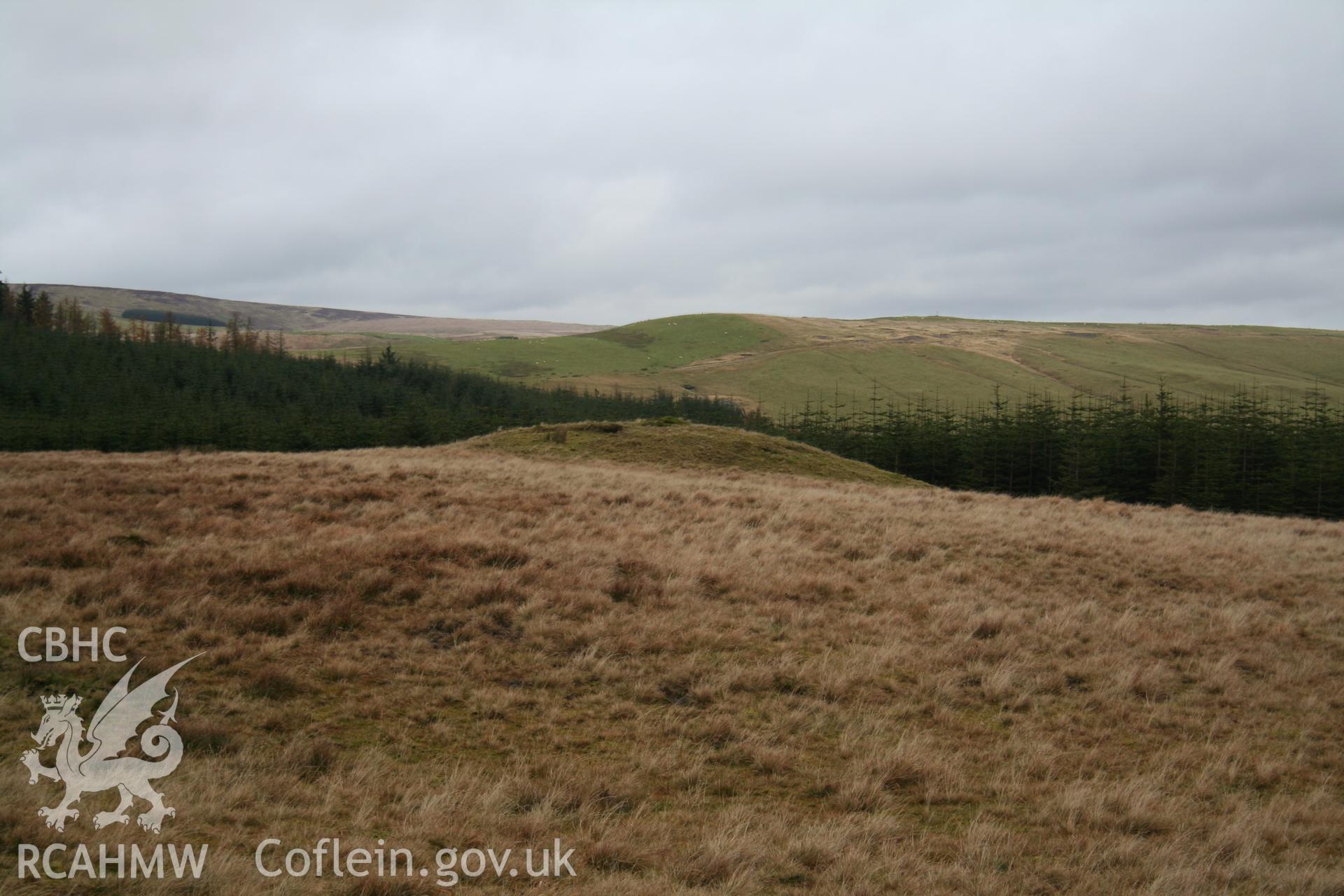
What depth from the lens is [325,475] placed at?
67.6 feet

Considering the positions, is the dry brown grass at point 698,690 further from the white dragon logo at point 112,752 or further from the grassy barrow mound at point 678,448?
the grassy barrow mound at point 678,448

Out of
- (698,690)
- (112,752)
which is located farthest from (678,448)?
(112,752)

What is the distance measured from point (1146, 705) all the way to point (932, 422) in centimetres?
8631

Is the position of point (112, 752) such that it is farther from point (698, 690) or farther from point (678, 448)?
point (678, 448)

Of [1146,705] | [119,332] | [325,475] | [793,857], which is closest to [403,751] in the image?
[793,857]

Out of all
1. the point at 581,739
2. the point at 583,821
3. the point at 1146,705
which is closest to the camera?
the point at 583,821

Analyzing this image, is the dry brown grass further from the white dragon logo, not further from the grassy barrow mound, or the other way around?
the grassy barrow mound

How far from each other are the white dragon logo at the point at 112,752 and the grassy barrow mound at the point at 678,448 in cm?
2625

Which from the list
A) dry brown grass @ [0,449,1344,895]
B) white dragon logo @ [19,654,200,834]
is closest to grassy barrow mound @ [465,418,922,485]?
dry brown grass @ [0,449,1344,895]

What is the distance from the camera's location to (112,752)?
6688 millimetres

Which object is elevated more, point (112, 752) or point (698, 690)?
point (112, 752)

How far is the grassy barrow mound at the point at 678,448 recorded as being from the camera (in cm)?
3509

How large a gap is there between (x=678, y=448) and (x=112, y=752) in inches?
1200

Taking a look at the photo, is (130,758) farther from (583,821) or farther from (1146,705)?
(1146,705)
